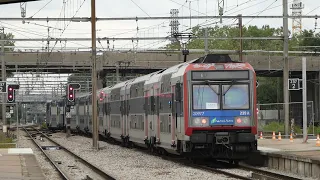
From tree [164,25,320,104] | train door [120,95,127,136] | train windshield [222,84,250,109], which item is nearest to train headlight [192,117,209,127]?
train windshield [222,84,250,109]

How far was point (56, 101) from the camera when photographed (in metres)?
68.0

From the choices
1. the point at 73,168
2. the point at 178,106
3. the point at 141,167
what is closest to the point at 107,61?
the point at 73,168

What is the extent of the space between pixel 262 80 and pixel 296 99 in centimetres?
2343

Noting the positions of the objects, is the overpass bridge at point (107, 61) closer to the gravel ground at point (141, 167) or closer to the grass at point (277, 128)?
the grass at point (277, 128)

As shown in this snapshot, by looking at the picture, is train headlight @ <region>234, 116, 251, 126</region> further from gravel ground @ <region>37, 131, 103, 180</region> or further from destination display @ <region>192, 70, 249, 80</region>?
gravel ground @ <region>37, 131, 103, 180</region>

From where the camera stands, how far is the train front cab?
2023 cm

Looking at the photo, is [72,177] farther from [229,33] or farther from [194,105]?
[229,33]

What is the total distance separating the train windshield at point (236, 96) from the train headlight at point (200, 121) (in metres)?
0.73

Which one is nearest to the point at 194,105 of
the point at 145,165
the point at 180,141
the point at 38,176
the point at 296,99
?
the point at 180,141

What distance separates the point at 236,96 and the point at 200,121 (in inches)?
53.1

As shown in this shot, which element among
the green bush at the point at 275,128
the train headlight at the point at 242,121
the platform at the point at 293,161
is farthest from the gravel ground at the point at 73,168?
the green bush at the point at 275,128

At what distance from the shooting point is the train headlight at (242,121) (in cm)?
2039

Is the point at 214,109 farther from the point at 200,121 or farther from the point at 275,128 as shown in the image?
the point at 275,128

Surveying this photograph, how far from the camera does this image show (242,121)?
67.1ft
